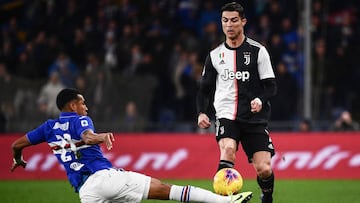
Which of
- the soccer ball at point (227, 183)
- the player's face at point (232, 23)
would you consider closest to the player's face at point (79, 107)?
the soccer ball at point (227, 183)

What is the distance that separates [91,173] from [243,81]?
2.34 meters

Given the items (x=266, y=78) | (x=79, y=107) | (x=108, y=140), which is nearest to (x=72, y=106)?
(x=79, y=107)

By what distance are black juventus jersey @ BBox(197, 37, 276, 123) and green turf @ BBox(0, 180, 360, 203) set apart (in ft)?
7.49

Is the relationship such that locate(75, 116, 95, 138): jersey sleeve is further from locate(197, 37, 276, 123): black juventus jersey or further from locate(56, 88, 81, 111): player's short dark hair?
locate(197, 37, 276, 123): black juventus jersey

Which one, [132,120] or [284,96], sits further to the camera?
[284,96]

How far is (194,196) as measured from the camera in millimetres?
9055

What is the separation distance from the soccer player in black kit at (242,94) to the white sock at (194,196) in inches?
51.9

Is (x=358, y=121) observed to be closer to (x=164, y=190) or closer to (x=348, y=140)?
(x=348, y=140)

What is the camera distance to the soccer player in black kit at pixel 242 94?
1039cm

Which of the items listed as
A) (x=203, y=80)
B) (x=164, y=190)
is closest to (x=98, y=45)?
(x=203, y=80)

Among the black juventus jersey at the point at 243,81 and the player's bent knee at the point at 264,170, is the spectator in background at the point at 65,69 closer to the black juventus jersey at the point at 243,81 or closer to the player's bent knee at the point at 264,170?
the black juventus jersey at the point at 243,81

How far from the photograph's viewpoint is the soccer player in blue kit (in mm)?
8852

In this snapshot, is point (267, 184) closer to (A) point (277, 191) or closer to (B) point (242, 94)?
(B) point (242, 94)

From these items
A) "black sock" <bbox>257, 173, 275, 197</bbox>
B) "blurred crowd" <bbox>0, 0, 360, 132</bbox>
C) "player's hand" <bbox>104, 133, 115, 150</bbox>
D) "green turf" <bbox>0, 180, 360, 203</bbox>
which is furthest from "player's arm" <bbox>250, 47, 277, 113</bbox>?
"blurred crowd" <bbox>0, 0, 360, 132</bbox>
